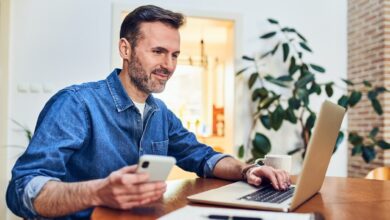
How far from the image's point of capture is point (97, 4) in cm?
358

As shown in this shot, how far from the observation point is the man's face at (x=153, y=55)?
1438 millimetres

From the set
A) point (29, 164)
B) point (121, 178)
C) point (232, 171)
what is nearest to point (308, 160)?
point (121, 178)

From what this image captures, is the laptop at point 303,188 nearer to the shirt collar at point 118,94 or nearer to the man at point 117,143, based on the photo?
the man at point 117,143

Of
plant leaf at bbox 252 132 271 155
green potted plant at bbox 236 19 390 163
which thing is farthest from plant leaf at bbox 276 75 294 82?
plant leaf at bbox 252 132 271 155

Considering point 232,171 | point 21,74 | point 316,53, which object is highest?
point 316,53

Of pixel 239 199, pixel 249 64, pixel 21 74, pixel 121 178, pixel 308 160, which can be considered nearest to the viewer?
pixel 121 178

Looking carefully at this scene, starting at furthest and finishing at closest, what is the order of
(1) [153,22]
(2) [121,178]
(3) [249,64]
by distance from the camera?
(3) [249,64] → (1) [153,22] → (2) [121,178]

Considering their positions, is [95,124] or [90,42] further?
[90,42]

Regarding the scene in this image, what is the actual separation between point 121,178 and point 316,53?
11.9 feet

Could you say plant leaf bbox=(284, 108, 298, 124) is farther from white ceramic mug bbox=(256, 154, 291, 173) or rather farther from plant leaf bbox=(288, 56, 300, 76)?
white ceramic mug bbox=(256, 154, 291, 173)

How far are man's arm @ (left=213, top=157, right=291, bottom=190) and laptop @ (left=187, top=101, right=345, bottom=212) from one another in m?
0.04

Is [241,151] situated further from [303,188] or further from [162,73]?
[303,188]

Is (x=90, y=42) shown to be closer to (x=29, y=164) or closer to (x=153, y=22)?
(x=153, y=22)

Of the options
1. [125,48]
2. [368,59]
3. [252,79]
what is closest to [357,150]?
[252,79]
